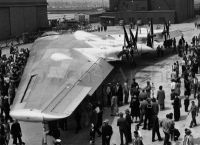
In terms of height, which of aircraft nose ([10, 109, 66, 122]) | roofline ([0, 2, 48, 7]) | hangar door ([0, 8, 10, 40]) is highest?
roofline ([0, 2, 48, 7])

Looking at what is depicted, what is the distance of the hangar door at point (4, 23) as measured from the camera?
59.4 m

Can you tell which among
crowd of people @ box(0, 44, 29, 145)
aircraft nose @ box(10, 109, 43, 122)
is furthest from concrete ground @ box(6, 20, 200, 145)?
aircraft nose @ box(10, 109, 43, 122)

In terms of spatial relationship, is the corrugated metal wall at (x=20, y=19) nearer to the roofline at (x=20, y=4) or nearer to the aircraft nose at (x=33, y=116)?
the roofline at (x=20, y=4)

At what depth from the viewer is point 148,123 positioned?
18859mm

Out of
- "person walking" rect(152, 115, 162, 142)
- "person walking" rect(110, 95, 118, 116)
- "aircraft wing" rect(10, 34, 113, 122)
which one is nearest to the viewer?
"aircraft wing" rect(10, 34, 113, 122)

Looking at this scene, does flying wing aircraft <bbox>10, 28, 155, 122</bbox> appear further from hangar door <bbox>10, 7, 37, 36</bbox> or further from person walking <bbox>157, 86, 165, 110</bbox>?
hangar door <bbox>10, 7, 37, 36</bbox>

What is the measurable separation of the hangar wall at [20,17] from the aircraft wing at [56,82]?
38.4 m

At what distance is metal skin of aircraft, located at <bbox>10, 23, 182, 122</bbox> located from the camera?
1664 centimetres

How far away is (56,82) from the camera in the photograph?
61.9ft

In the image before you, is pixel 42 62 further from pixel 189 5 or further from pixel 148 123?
pixel 189 5

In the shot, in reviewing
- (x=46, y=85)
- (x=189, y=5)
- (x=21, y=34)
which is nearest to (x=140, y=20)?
(x=189, y=5)

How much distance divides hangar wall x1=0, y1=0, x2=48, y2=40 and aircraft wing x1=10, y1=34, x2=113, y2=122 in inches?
1510

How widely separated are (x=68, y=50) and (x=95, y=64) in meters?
2.10

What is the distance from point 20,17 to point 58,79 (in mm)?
48121
